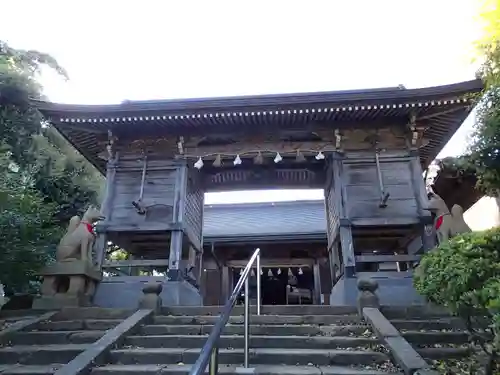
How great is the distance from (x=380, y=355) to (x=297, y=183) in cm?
650

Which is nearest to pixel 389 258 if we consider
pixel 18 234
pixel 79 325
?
pixel 79 325

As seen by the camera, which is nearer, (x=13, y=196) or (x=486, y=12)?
(x=486, y=12)

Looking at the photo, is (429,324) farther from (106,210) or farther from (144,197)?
(106,210)

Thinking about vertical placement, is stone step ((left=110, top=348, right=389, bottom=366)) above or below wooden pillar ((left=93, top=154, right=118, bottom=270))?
below

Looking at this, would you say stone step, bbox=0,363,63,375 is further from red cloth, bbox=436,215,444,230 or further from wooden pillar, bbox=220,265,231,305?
wooden pillar, bbox=220,265,231,305

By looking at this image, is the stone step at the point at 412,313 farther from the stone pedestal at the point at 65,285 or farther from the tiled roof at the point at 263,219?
the tiled roof at the point at 263,219

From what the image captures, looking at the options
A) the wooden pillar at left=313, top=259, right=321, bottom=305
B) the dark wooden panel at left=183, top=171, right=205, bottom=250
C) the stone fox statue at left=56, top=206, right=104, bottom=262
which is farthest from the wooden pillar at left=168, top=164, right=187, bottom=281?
the wooden pillar at left=313, top=259, right=321, bottom=305

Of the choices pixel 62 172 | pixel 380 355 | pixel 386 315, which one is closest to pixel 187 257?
pixel 62 172

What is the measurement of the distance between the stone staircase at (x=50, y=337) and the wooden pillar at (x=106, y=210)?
1785 mm

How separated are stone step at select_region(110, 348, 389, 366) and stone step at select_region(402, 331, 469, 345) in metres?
0.73

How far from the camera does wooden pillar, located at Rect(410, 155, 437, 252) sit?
775 centimetres

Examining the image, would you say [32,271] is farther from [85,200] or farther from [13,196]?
[85,200]

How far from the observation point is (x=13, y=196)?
21.4ft

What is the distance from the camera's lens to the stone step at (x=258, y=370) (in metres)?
3.89
